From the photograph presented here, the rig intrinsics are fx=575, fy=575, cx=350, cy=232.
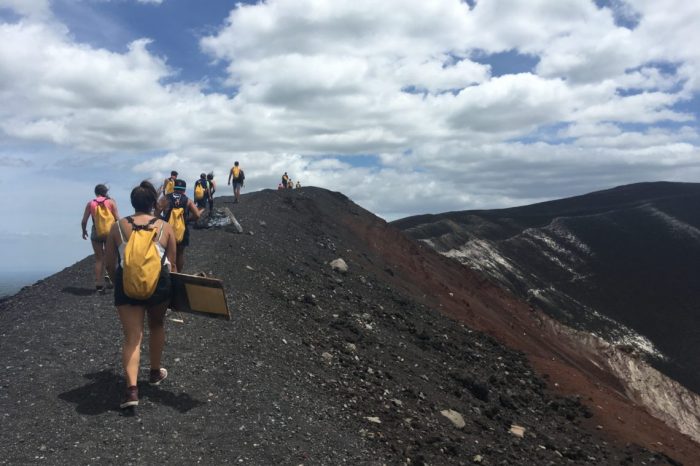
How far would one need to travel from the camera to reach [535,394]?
40.4ft

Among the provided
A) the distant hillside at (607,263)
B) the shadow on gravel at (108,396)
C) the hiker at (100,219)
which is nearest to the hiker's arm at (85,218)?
the hiker at (100,219)

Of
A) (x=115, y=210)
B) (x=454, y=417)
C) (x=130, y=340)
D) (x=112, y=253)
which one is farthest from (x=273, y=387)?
(x=115, y=210)

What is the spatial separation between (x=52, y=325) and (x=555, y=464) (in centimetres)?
725

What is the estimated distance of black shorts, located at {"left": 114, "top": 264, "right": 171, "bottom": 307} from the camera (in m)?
5.16

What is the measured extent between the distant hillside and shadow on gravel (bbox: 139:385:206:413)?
35.1 metres

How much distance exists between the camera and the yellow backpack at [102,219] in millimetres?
9508

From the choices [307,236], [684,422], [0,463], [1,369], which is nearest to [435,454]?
[0,463]

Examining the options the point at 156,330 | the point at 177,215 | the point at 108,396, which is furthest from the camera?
the point at 177,215

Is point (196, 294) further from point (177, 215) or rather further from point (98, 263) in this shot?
point (98, 263)

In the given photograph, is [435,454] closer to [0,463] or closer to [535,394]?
[0,463]

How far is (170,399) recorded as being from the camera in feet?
18.7

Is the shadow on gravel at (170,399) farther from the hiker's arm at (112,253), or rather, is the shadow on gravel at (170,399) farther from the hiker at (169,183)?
the hiker at (169,183)

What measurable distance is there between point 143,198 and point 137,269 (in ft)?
2.42

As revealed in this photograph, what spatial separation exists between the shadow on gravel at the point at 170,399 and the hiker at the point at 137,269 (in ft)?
0.95
